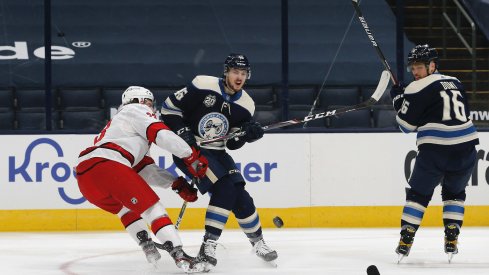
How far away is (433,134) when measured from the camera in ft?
18.2

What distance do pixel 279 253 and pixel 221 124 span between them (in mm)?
976

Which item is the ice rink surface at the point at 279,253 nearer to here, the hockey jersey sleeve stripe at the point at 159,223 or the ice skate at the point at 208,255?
the ice skate at the point at 208,255

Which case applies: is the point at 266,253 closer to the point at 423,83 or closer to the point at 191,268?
the point at 191,268

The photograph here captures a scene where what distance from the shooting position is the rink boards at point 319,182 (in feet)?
24.8

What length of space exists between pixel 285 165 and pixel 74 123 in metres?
2.43

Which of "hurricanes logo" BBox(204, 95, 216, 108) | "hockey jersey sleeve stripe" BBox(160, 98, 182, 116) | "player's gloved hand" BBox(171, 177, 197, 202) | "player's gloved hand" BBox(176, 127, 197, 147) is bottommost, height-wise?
"player's gloved hand" BBox(171, 177, 197, 202)

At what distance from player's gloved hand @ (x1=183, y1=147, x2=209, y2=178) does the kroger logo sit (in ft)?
8.55

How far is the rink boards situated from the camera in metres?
7.57

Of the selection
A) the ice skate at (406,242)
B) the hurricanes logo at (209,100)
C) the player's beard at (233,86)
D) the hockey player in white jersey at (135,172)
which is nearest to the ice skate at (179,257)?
the hockey player in white jersey at (135,172)

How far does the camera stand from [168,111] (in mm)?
5484

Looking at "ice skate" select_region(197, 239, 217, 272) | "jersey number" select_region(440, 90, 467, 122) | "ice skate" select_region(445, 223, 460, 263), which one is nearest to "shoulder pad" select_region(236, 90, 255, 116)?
"ice skate" select_region(197, 239, 217, 272)

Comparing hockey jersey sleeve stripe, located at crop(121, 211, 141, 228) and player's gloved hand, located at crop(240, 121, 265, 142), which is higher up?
player's gloved hand, located at crop(240, 121, 265, 142)

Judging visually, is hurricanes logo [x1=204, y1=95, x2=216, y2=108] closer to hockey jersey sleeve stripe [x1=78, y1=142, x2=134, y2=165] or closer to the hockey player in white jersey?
the hockey player in white jersey

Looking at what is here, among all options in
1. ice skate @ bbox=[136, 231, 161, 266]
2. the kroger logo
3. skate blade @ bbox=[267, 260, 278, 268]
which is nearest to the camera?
ice skate @ bbox=[136, 231, 161, 266]
